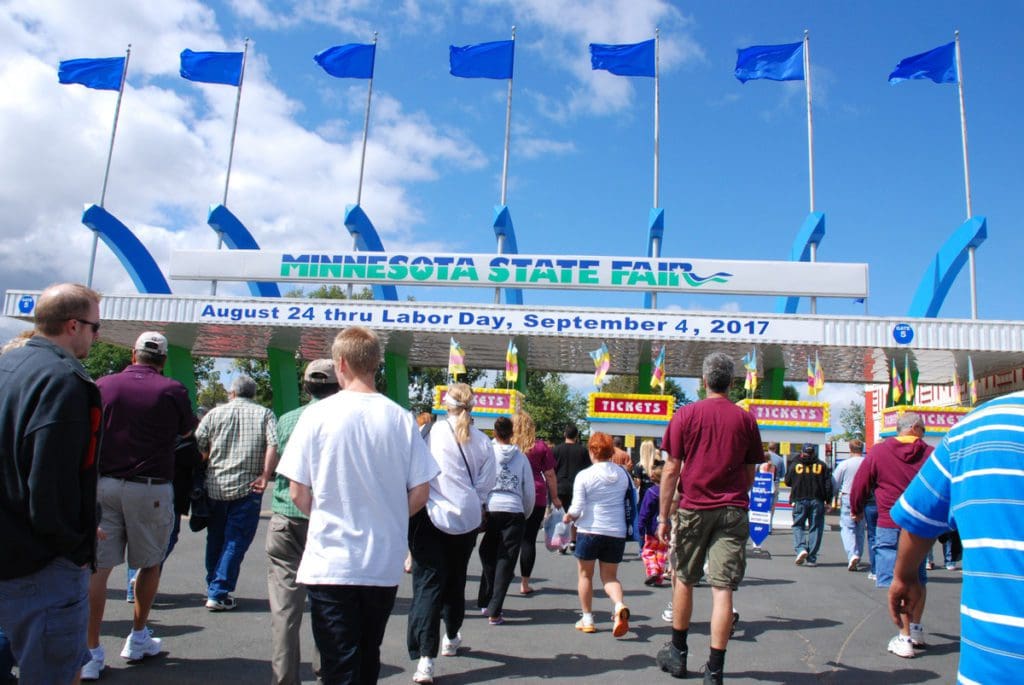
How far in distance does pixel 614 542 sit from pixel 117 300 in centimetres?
1851

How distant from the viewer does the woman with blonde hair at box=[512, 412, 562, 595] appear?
7098mm

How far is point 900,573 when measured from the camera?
8.41ft

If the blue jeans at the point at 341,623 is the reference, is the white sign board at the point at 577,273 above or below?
above

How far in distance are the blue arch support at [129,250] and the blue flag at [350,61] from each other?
8408 mm

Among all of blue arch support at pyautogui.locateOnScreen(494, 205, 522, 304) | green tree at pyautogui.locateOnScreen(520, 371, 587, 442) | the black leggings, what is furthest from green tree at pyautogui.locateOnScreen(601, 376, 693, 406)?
the black leggings

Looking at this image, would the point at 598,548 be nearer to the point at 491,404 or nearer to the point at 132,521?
the point at 132,521

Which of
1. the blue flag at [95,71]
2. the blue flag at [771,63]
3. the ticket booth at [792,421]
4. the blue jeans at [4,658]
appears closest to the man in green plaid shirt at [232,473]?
the blue jeans at [4,658]

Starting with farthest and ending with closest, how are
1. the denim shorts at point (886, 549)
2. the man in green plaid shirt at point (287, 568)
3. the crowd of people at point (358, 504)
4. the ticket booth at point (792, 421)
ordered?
the ticket booth at point (792, 421), the denim shorts at point (886, 549), the man in green plaid shirt at point (287, 568), the crowd of people at point (358, 504)

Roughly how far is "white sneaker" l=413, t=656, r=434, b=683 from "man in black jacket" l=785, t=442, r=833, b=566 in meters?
7.74

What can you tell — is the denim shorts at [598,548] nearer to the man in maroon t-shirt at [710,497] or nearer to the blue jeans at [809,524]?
the man in maroon t-shirt at [710,497]

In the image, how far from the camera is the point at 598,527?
20.1 feet

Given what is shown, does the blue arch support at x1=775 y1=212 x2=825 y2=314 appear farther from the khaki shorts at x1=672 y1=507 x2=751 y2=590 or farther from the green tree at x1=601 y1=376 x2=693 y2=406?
the green tree at x1=601 y1=376 x2=693 y2=406

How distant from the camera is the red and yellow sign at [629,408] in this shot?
1653 cm

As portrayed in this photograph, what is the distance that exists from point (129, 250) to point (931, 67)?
81.3 ft
